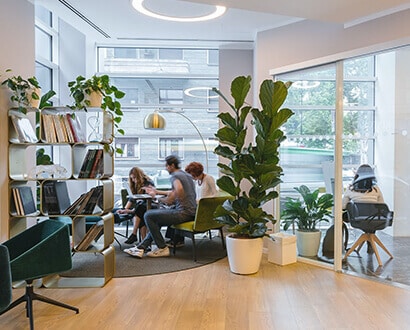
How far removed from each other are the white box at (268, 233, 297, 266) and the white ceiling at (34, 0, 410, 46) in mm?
2586

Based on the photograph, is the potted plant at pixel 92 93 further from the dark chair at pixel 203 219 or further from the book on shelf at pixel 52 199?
the dark chair at pixel 203 219

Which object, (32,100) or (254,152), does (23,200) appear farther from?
(254,152)

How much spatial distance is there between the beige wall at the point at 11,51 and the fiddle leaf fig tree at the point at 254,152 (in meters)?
2.23

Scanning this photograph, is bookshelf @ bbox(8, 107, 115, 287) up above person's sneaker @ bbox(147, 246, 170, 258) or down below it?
above

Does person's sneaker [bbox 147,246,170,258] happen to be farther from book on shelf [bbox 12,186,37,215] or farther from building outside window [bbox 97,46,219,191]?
building outside window [bbox 97,46,219,191]

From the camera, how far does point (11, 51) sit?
12.5 feet

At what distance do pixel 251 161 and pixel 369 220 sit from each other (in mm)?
1576

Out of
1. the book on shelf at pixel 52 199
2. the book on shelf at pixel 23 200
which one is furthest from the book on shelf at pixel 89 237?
the book on shelf at pixel 23 200

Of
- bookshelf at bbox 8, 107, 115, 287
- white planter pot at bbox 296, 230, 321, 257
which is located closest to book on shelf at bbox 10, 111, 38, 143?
bookshelf at bbox 8, 107, 115, 287

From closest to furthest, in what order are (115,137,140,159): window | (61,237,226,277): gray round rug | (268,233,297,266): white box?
(61,237,226,277): gray round rug < (268,233,297,266): white box < (115,137,140,159): window

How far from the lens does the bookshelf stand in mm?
3711

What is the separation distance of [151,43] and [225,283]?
4.23 metres

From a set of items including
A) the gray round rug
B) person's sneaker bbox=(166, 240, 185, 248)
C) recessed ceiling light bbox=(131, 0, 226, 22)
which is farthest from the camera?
person's sneaker bbox=(166, 240, 185, 248)

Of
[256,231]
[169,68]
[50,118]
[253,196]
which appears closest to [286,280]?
[256,231]
